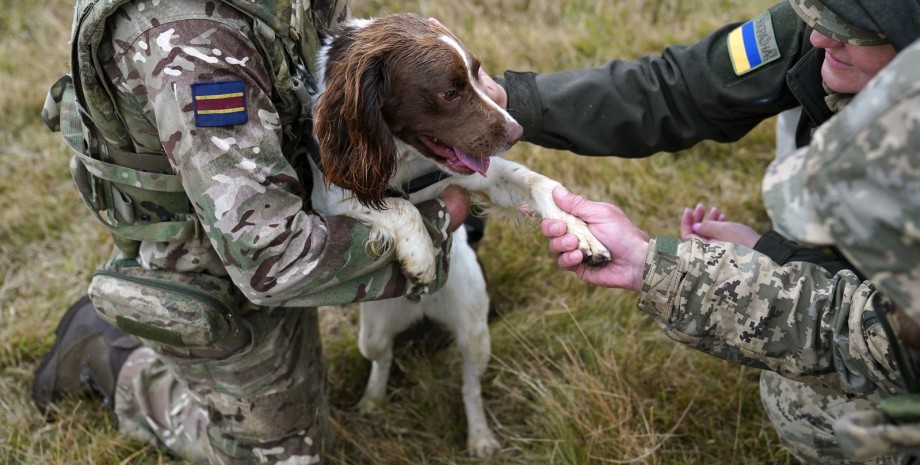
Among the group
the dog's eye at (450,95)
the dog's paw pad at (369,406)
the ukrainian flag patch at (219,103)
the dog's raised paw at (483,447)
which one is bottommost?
the dog's raised paw at (483,447)

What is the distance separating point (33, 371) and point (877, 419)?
3.55 metres

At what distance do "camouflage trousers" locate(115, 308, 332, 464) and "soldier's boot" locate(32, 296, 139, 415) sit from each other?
0.32 meters

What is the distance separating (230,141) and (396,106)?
57 cm

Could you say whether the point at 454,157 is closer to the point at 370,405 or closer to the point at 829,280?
the point at 829,280

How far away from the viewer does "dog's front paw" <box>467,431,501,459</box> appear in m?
3.61

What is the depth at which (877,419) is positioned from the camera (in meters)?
1.86

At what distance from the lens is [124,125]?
2.72 metres

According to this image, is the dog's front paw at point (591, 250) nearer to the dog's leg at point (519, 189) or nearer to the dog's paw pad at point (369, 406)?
the dog's leg at point (519, 189)

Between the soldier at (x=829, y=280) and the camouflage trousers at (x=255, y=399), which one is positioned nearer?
the soldier at (x=829, y=280)

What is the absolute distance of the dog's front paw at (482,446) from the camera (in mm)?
3609

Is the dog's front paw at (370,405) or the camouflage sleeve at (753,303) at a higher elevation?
Result: the camouflage sleeve at (753,303)

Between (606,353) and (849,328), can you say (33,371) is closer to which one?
(606,353)

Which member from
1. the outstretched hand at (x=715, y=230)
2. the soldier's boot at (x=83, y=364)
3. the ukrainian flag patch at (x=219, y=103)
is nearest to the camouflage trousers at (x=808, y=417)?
the outstretched hand at (x=715, y=230)

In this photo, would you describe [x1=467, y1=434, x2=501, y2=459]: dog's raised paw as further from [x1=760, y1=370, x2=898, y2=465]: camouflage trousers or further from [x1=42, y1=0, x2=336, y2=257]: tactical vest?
[x1=42, y1=0, x2=336, y2=257]: tactical vest
